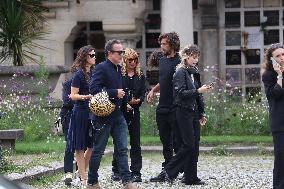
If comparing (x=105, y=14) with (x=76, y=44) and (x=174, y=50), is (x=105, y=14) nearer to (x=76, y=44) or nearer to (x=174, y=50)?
(x=76, y=44)

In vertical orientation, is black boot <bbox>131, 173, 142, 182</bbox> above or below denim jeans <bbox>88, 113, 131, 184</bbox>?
below

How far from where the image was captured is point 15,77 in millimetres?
19312

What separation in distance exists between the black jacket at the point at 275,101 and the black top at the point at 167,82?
248cm

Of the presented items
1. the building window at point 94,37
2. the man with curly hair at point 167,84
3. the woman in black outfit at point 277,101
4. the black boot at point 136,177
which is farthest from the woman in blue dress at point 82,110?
the building window at point 94,37

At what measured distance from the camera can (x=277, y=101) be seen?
933 cm

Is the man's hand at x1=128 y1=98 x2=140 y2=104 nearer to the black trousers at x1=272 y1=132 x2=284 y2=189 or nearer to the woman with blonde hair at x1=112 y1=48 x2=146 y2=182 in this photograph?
the woman with blonde hair at x1=112 y1=48 x2=146 y2=182

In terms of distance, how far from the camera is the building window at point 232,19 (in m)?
27.2

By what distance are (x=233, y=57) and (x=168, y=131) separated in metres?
15.6

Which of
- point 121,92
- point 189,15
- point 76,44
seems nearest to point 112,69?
point 121,92

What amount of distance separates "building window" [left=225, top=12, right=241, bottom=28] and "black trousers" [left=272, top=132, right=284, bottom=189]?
1798 centimetres

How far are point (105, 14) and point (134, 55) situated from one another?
1312 centimetres

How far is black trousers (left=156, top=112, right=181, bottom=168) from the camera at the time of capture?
38.5ft

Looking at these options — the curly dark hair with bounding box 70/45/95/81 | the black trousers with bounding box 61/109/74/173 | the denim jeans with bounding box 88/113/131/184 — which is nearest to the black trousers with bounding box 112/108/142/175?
the black trousers with bounding box 61/109/74/173

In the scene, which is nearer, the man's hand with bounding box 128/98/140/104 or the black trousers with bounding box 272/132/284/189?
the black trousers with bounding box 272/132/284/189
